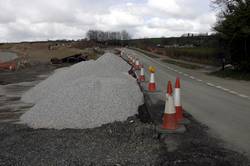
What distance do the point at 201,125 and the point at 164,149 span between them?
2.41 m

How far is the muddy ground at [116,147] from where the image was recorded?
20.7ft

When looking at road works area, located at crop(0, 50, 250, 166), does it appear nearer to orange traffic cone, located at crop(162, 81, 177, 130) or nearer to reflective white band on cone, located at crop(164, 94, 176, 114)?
orange traffic cone, located at crop(162, 81, 177, 130)

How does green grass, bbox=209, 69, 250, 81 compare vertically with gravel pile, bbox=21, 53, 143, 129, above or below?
Result: below

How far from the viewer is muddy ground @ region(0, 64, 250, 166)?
20.7 ft

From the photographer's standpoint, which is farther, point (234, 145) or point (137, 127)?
point (137, 127)

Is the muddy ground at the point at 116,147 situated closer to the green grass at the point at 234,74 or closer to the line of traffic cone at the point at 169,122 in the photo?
the line of traffic cone at the point at 169,122

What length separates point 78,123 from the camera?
9336 mm

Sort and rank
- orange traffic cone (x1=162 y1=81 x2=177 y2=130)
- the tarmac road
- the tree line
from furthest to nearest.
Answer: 1. the tree line
2. orange traffic cone (x1=162 y1=81 x2=177 y2=130)
3. the tarmac road

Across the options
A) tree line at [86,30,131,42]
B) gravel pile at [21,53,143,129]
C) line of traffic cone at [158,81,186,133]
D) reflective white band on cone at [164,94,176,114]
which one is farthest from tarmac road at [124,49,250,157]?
tree line at [86,30,131,42]

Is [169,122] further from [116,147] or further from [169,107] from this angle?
[116,147]

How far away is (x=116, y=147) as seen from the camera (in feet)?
23.7

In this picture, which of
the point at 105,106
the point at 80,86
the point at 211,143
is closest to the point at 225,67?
the point at 80,86

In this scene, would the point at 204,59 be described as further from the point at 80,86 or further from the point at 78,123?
the point at 78,123

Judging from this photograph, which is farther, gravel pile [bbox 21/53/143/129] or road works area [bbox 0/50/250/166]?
gravel pile [bbox 21/53/143/129]
